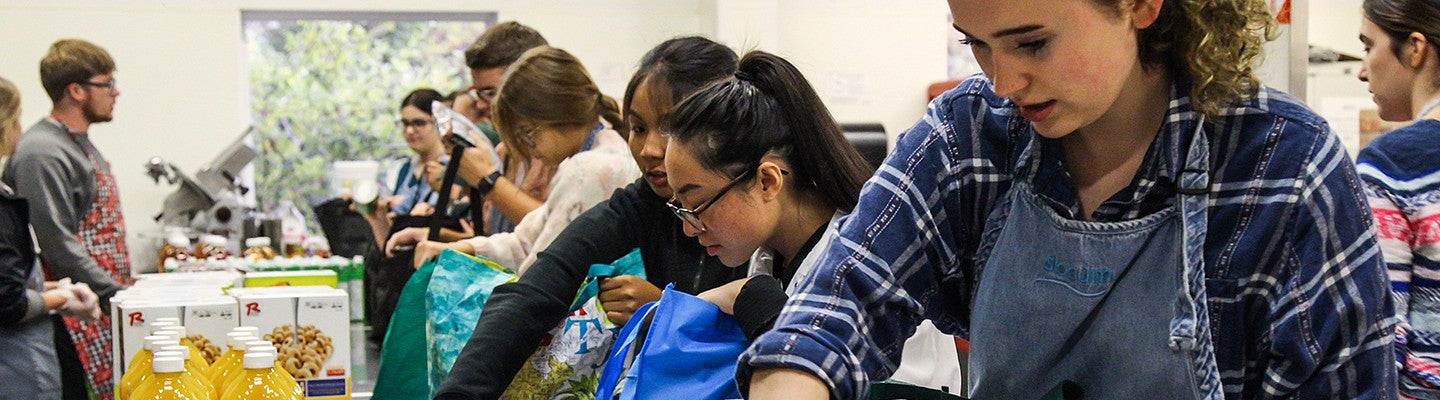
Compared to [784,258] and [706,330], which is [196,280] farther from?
[706,330]

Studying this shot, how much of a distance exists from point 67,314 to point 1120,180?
10.6ft

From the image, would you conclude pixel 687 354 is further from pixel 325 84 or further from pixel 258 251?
pixel 325 84

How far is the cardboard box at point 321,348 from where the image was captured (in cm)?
253

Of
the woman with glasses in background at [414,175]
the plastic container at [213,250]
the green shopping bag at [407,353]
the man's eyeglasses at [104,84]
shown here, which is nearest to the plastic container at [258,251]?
the plastic container at [213,250]

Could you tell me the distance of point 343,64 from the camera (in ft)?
26.6

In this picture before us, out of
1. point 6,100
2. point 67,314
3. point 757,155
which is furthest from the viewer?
point 6,100

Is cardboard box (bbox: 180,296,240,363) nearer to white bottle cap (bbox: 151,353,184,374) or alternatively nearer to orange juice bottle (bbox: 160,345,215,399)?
orange juice bottle (bbox: 160,345,215,399)

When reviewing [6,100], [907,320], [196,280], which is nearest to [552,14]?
[6,100]

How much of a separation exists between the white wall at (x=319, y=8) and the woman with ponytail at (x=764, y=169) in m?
5.35

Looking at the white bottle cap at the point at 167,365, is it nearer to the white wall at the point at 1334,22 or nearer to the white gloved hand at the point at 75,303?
the white gloved hand at the point at 75,303

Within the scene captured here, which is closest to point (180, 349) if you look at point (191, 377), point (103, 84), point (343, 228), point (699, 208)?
point (191, 377)

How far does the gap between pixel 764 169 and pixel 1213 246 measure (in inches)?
31.8

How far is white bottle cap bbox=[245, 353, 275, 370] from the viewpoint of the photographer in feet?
6.87

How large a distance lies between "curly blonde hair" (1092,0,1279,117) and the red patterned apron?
4.07m
